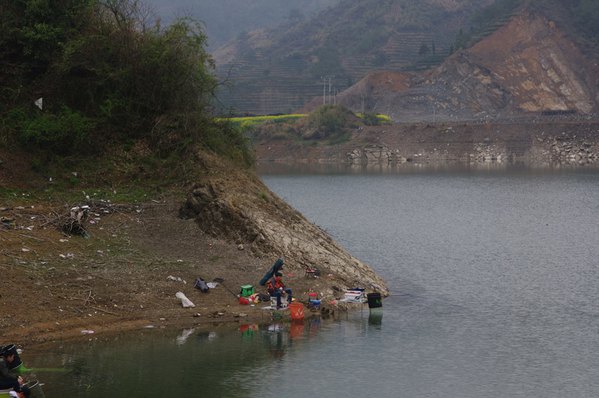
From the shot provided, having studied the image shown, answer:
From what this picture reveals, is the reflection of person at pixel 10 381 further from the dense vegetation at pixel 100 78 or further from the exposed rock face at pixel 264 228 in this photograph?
the dense vegetation at pixel 100 78

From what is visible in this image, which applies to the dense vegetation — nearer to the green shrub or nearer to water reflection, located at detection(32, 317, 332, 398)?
the green shrub

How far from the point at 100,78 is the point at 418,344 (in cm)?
1759

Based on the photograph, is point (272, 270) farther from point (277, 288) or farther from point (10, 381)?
point (10, 381)

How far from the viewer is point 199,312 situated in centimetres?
3094

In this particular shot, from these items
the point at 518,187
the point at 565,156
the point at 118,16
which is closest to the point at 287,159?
the point at 565,156

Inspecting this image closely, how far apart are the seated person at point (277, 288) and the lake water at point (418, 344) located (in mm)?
1124

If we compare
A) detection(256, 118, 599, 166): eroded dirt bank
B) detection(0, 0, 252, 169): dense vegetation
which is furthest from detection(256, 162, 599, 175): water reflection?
detection(0, 0, 252, 169): dense vegetation

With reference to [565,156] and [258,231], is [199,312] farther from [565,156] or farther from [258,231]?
[565,156]

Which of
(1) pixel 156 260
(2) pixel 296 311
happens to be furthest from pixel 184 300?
(2) pixel 296 311

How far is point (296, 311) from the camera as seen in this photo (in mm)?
31953

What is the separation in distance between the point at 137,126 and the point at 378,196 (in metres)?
49.4

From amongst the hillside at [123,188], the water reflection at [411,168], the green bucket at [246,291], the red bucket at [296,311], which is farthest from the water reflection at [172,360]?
the water reflection at [411,168]

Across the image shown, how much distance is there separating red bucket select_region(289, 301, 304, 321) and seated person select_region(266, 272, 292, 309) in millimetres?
420

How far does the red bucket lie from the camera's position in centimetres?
3192
